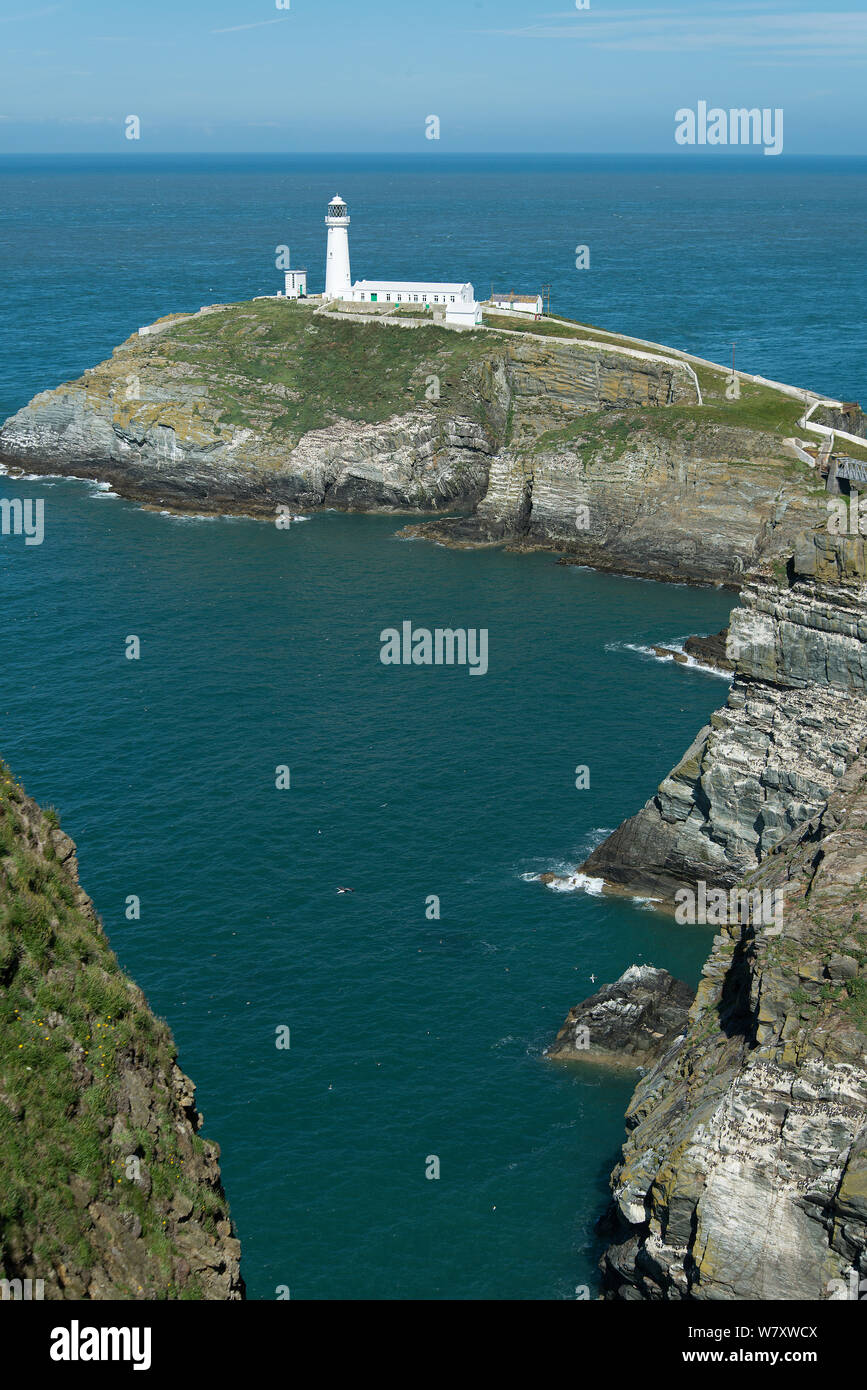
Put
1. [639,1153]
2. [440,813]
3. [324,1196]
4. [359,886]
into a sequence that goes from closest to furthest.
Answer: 1. [639,1153]
2. [324,1196]
3. [359,886]
4. [440,813]

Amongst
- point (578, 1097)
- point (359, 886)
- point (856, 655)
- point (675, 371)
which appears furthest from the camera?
point (675, 371)

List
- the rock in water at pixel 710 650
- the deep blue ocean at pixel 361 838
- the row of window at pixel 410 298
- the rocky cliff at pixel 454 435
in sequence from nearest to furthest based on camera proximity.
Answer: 1. the deep blue ocean at pixel 361 838
2. the rock in water at pixel 710 650
3. the rocky cliff at pixel 454 435
4. the row of window at pixel 410 298

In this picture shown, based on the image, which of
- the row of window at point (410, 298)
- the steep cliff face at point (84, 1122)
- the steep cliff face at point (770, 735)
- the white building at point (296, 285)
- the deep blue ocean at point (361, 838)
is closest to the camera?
the steep cliff face at point (84, 1122)

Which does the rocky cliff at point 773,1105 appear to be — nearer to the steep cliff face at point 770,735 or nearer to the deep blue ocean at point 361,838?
the steep cliff face at point 770,735

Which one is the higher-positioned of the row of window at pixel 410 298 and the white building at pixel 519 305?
the row of window at pixel 410 298

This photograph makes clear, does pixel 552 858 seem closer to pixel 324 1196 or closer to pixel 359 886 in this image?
pixel 359 886

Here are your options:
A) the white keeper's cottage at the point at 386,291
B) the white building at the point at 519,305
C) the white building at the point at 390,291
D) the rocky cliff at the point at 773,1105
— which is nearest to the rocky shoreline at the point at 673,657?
the rocky cliff at the point at 773,1105

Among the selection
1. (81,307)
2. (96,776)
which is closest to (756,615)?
(96,776)

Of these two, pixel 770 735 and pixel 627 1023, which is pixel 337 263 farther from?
pixel 627 1023
